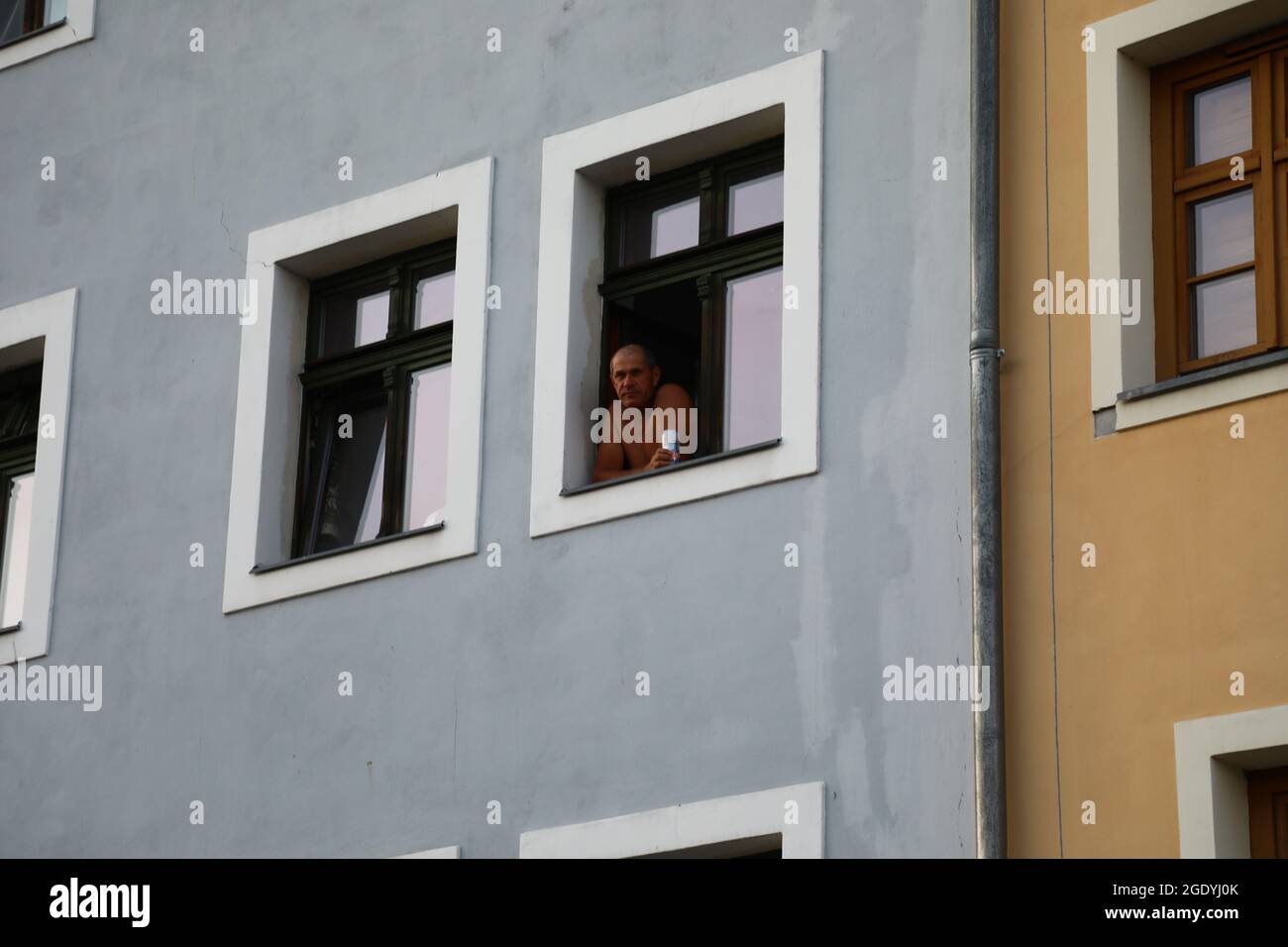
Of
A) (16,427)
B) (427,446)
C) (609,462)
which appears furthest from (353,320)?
(16,427)

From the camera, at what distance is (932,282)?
13055 mm

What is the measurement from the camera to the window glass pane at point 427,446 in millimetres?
14805

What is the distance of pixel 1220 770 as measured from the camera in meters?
11.6

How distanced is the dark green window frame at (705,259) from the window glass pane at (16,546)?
3611 mm

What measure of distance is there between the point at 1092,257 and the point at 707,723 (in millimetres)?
2499

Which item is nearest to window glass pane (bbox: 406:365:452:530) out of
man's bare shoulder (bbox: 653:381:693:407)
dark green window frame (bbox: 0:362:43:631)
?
man's bare shoulder (bbox: 653:381:693:407)

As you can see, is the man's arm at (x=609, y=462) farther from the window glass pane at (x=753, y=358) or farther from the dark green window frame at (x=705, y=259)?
the window glass pane at (x=753, y=358)

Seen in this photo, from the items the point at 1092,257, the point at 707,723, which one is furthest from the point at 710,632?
the point at 1092,257

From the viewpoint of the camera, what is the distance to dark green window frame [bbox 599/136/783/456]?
549 inches

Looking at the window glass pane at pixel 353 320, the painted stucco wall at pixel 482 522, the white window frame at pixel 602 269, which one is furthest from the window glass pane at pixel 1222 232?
the window glass pane at pixel 353 320

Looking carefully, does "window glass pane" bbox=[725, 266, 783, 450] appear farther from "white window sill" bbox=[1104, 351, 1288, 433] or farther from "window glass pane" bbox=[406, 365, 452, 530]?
"white window sill" bbox=[1104, 351, 1288, 433]
